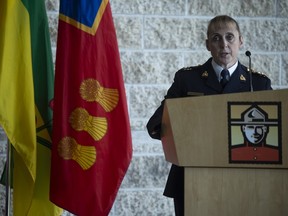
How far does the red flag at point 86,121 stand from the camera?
2.33 m

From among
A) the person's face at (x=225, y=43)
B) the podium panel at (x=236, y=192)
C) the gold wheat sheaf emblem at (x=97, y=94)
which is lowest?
the podium panel at (x=236, y=192)

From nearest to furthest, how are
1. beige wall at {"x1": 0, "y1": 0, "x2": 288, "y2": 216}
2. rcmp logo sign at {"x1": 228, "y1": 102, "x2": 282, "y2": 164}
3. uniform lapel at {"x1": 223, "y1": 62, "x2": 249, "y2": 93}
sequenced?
rcmp logo sign at {"x1": 228, "y1": 102, "x2": 282, "y2": 164}, uniform lapel at {"x1": 223, "y1": 62, "x2": 249, "y2": 93}, beige wall at {"x1": 0, "y1": 0, "x2": 288, "y2": 216}

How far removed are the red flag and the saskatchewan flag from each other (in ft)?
0.39

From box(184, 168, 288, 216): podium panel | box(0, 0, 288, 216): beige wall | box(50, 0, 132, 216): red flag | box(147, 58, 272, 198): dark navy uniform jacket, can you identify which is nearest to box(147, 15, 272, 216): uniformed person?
box(147, 58, 272, 198): dark navy uniform jacket

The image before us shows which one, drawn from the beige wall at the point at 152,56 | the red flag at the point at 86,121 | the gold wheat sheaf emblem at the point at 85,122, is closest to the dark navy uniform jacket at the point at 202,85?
the red flag at the point at 86,121

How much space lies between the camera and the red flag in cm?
233

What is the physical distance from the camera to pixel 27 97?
237 centimetres

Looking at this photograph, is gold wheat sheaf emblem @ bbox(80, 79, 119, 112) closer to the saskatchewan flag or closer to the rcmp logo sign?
the saskatchewan flag

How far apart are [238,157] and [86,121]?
83 centimetres

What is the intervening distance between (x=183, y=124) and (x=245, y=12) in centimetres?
175

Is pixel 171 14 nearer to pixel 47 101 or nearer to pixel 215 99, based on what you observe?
pixel 47 101

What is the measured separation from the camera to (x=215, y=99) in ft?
5.78

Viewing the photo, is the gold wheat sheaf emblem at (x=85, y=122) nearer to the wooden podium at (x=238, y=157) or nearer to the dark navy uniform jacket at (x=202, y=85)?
the dark navy uniform jacket at (x=202, y=85)

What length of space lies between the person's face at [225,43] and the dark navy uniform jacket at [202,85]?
0.07 m
